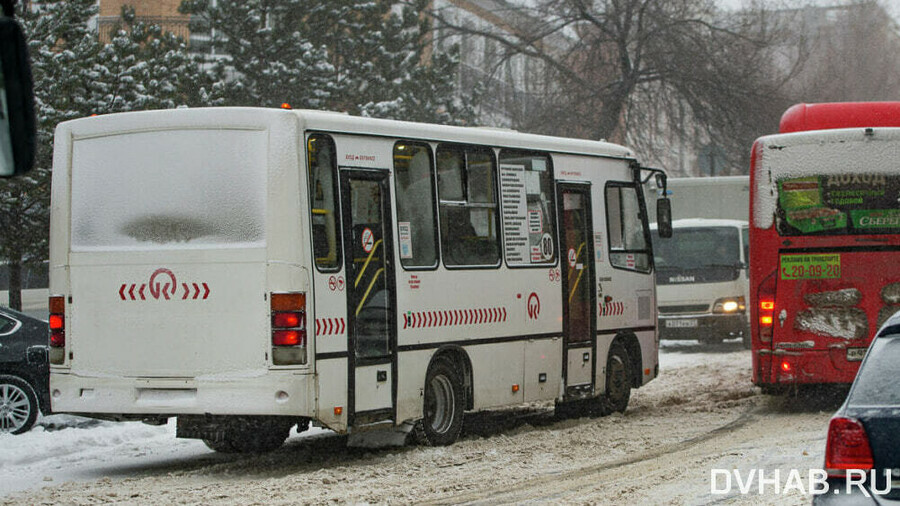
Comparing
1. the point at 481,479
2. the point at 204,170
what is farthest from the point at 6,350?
the point at 481,479

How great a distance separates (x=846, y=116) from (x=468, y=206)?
600cm

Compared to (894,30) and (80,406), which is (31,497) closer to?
(80,406)

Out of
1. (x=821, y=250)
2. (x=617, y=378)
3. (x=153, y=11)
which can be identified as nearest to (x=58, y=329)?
(x=617, y=378)

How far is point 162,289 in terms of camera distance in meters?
11.0

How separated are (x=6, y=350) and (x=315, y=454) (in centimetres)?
389

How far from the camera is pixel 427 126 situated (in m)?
12.5

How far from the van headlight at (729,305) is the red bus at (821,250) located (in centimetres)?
1129

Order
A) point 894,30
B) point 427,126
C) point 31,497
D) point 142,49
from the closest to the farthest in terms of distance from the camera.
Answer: point 31,497, point 427,126, point 142,49, point 894,30

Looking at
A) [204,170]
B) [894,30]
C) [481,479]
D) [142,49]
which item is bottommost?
[481,479]

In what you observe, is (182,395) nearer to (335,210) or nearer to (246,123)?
(335,210)

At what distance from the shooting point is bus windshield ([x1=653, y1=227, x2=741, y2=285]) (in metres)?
26.6

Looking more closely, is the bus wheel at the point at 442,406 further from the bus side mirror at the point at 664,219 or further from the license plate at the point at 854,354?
the license plate at the point at 854,354

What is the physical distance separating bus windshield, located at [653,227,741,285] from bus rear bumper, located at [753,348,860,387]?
459 inches

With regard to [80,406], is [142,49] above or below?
above
